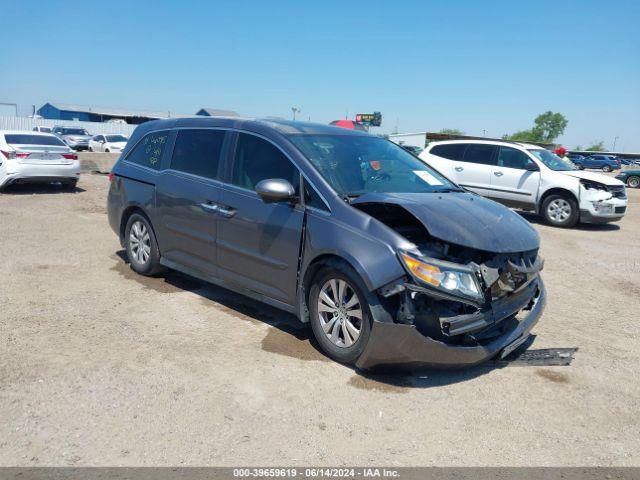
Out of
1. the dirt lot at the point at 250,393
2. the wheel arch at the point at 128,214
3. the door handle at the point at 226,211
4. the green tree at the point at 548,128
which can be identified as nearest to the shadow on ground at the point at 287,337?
the dirt lot at the point at 250,393

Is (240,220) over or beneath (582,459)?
over

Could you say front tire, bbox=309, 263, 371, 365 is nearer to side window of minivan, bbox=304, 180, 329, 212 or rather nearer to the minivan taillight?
side window of minivan, bbox=304, 180, 329, 212

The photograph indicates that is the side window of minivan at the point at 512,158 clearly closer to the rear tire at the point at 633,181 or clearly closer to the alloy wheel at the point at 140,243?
the alloy wheel at the point at 140,243

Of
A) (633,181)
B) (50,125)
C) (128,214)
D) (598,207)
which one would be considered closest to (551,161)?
(598,207)

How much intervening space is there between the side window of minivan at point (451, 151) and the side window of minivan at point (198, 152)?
9.04 m

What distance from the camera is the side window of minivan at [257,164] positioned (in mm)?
4539

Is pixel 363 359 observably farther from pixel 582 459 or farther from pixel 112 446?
pixel 112 446

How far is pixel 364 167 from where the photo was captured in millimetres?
4723

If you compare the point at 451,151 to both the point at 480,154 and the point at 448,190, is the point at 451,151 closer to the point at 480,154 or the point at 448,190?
the point at 480,154

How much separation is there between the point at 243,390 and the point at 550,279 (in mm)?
5022

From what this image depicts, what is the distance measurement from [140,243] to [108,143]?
2809cm

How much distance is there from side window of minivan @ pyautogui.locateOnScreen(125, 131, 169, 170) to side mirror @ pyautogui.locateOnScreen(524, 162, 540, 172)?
9156 mm

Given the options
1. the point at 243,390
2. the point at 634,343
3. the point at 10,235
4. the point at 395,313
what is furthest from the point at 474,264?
the point at 10,235

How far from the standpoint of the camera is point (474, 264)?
374 centimetres
